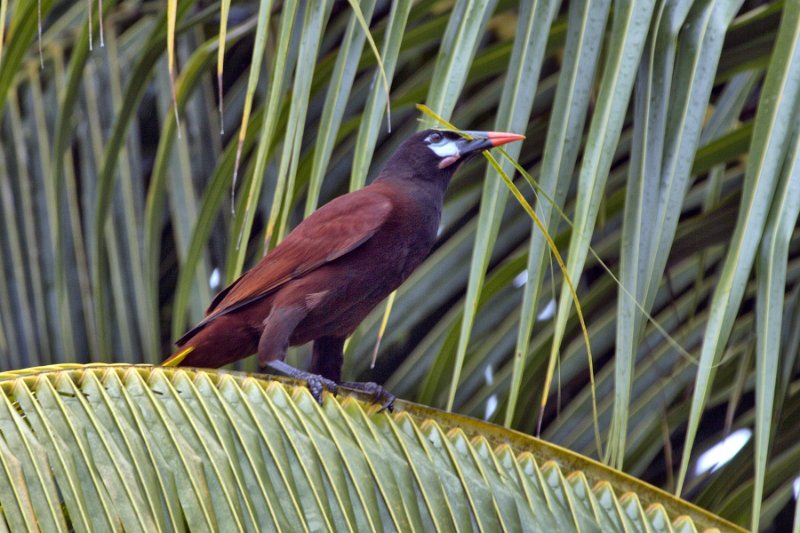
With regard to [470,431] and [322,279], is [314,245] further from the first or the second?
[470,431]

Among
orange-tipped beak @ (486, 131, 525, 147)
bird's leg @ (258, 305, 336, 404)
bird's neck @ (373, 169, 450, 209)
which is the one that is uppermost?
bird's neck @ (373, 169, 450, 209)

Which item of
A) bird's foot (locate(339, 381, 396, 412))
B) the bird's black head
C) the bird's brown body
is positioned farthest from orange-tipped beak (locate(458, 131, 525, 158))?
bird's foot (locate(339, 381, 396, 412))

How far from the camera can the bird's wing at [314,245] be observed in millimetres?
2768

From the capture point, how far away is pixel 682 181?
1853 millimetres

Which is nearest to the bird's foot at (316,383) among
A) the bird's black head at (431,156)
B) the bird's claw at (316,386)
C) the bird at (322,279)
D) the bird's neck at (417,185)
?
the bird's claw at (316,386)

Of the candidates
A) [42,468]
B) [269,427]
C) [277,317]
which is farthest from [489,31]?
[42,468]

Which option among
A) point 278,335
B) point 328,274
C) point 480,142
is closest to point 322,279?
point 328,274

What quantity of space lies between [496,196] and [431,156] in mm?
1147

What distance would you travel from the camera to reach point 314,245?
2811 mm

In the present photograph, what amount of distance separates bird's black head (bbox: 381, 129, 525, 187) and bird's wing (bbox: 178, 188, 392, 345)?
0.64ft

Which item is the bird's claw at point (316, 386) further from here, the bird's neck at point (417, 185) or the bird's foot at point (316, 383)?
the bird's neck at point (417, 185)

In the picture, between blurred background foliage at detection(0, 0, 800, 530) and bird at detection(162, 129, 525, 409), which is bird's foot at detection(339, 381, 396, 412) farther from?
bird at detection(162, 129, 525, 409)

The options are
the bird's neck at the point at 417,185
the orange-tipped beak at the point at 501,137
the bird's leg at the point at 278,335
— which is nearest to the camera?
the orange-tipped beak at the point at 501,137

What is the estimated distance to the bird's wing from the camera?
2.77 meters
